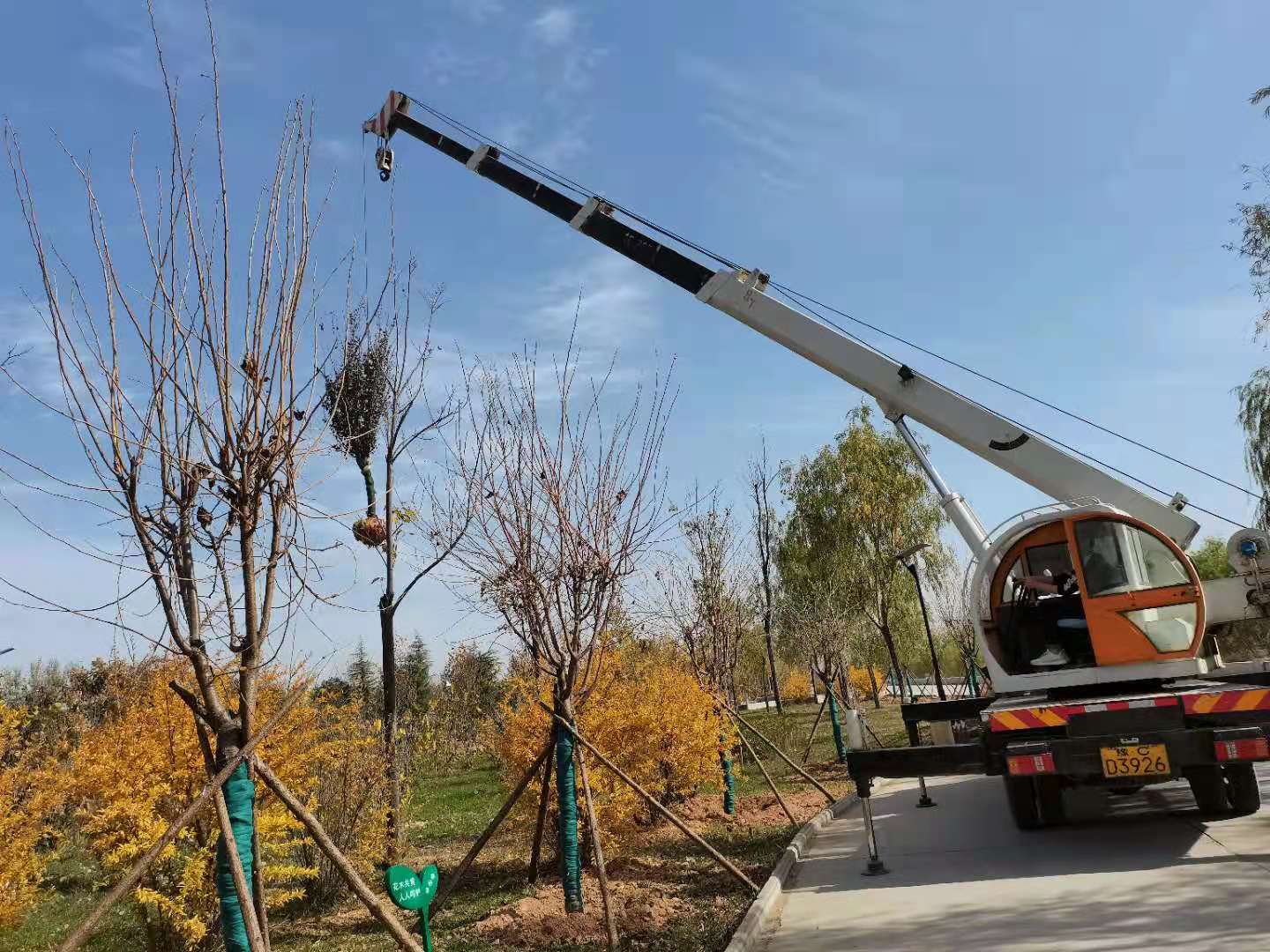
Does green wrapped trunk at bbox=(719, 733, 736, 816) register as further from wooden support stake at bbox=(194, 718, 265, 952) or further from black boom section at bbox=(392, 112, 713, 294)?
wooden support stake at bbox=(194, 718, 265, 952)

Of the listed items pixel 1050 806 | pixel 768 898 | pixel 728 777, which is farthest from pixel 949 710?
pixel 768 898

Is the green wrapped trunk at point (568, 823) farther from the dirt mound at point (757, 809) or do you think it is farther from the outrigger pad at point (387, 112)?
the outrigger pad at point (387, 112)

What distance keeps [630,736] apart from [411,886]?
7140 millimetres

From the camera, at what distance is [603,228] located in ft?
40.6

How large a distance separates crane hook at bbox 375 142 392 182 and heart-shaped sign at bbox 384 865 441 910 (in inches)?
428

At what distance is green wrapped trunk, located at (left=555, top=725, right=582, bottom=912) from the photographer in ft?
24.2

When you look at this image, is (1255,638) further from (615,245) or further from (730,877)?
A: (615,245)

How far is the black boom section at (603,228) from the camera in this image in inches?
473

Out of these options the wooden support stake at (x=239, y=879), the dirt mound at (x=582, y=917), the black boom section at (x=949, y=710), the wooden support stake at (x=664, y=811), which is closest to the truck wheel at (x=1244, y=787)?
the black boom section at (x=949, y=710)

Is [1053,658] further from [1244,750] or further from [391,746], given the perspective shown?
Answer: [391,746]

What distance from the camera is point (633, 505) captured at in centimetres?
818

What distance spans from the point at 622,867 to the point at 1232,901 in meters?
5.59

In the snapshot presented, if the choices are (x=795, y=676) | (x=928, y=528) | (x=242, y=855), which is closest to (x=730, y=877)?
→ (x=242, y=855)

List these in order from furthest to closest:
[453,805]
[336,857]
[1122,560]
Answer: [453,805]
[1122,560]
[336,857]
